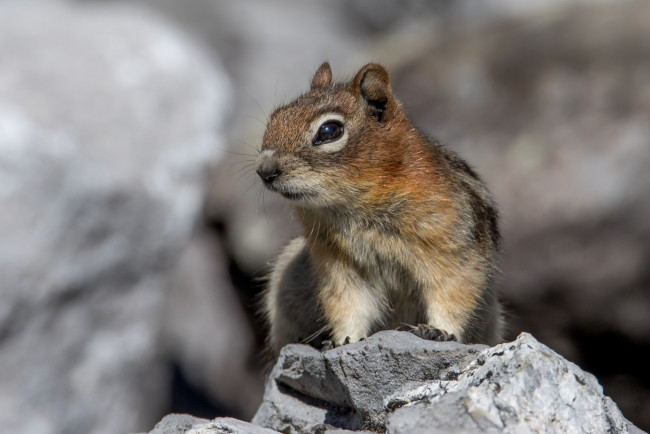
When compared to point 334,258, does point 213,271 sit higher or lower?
lower

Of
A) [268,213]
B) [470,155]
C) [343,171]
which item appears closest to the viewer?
[343,171]

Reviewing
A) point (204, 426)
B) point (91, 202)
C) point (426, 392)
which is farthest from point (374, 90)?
point (91, 202)

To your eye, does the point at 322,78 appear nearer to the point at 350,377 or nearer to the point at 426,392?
the point at 350,377

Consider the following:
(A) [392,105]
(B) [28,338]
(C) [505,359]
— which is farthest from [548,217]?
(C) [505,359]

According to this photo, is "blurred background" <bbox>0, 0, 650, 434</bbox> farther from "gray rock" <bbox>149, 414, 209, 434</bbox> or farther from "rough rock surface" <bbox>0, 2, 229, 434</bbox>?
"gray rock" <bbox>149, 414, 209, 434</bbox>

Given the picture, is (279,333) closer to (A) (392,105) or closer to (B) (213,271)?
(A) (392,105)

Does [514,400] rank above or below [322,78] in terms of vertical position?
below

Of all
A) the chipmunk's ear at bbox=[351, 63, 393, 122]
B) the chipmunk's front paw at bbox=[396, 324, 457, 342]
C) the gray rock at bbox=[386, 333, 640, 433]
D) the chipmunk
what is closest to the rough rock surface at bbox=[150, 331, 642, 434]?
the gray rock at bbox=[386, 333, 640, 433]
